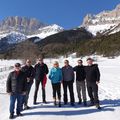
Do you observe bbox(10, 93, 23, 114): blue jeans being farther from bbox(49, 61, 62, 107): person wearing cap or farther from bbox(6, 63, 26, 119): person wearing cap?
bbox(49, 61, 62, 107): person wearing cap

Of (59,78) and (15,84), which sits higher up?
(59,78)

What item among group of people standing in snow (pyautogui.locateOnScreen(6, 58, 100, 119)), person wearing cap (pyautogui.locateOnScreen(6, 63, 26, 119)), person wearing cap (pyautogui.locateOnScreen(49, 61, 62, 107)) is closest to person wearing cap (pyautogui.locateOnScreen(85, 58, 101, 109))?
group of people standing in snow (pyautogui.locateOnScreen(6, 58, 100, 119))

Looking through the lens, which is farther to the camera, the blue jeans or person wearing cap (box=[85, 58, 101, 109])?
person wearing cap (box=[85, 58, 101, 109])

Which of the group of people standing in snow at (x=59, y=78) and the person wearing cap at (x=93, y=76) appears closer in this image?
the group of people standing in snow at (x=59, y=78)

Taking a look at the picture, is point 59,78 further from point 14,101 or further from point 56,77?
point 14,101

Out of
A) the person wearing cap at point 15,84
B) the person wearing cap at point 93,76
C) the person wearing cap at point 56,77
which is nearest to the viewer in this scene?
the person wearing cap at point 15,84

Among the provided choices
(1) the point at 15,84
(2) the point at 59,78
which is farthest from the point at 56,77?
(1) the point at 15,84

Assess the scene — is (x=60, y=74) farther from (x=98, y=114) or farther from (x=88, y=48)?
(x=88, y=48)

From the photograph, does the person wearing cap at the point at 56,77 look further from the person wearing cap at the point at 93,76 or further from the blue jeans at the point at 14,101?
the blue jeans at the point at 14,101

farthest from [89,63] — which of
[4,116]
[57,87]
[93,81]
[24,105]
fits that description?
[4,116]

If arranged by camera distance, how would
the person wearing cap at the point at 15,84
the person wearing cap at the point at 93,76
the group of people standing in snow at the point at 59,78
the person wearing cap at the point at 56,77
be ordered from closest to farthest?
the person wearing cap at the point at 15,84 → the group of people standing in snow at the point at 59,78 → the person wearing cap at the point at 93,76 → the person wearing cap at the point at 56,77

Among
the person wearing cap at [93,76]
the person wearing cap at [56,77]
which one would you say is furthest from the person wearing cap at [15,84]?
the person wearing cap at [93,76]

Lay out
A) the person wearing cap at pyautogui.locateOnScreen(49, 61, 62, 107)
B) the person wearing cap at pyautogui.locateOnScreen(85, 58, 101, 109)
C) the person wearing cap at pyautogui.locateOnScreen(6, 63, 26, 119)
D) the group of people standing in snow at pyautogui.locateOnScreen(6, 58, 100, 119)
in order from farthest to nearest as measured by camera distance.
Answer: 1. the person wearing cap at pyautogui.locateOnScreen(49, 61, 62, 107)
2. the person wearing cap at pyautogui.locateOnScreen(85, 58, 101, 109)
3. the group of people standing in snow at pyautogui.locateOnScreen(6, 58, 100, 119)
4. the person wearing cap at pyautogui.locateOnScreen(6, 63, 26, 119)

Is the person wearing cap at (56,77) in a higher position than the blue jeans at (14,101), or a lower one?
higher
